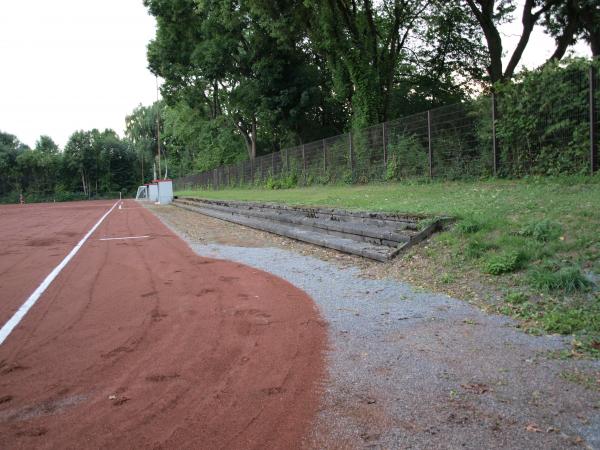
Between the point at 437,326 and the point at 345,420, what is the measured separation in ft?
6.53

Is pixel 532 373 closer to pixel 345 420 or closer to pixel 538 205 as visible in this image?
pixel 345 420

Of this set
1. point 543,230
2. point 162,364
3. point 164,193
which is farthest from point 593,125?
point 164,193

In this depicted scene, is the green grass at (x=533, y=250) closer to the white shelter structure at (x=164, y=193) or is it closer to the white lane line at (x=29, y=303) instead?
the white lane line at (x=29, y=303)

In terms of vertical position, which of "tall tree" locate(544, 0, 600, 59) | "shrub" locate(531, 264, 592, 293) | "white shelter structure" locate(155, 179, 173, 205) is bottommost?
"shrub" locate(531, 264, 592, 293)

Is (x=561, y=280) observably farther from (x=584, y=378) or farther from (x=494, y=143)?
(x=494, y=143)

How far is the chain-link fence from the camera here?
33.1 ft

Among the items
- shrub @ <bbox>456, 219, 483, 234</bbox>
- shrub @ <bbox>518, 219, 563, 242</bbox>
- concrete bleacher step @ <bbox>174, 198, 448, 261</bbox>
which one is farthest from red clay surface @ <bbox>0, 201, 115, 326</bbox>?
shrub @ <bbox>518, 219, 563, 242</bbox>

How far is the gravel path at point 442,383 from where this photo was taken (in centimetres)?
275

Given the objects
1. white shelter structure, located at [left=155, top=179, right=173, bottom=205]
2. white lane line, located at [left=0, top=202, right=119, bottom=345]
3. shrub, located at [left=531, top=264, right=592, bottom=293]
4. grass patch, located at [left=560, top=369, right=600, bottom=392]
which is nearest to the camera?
grass patch, located at [left=560, top=369, right=600, bottom=392]

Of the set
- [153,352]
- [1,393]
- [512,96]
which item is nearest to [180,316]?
[153,352]

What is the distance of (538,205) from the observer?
7539 millimetres

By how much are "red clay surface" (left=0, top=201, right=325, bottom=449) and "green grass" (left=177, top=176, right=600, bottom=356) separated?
2.16 meters

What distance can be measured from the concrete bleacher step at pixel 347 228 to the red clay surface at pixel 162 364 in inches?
85.4

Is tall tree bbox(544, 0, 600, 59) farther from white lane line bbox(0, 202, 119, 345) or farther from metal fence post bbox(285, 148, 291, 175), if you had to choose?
white lane line bbox(0, 202, 119, 345)
